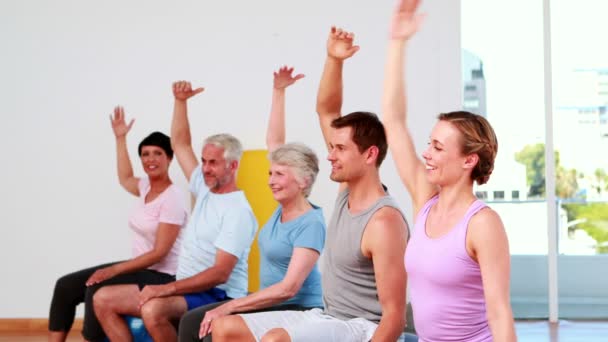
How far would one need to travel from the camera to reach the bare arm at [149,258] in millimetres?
3893

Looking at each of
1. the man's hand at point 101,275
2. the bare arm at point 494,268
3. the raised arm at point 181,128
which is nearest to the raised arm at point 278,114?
the raised arm at point 181,128

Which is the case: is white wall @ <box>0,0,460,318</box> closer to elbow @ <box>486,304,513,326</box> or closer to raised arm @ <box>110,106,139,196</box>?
raised arm @ <box>110,106,139,196</box>

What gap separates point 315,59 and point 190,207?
1.17m

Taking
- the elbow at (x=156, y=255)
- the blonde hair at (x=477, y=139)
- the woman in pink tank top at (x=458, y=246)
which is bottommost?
the elbow at (x=156, y=255)

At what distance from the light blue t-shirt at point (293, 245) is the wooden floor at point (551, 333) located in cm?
212

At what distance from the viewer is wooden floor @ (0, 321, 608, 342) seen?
4.84m

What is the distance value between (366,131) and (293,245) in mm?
582

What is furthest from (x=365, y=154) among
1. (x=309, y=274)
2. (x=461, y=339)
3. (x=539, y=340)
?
(x=539, y=340)

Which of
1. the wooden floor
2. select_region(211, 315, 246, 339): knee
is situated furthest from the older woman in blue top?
the wooden floor

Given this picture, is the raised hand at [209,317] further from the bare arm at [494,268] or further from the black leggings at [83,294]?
the bare arm at [494,268]

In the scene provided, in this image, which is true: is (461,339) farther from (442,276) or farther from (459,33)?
(459,33)

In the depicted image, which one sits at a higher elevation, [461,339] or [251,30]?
[251,30]

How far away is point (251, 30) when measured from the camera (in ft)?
18.0

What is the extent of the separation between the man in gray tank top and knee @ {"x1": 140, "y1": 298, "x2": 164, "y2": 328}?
759 millimetres
